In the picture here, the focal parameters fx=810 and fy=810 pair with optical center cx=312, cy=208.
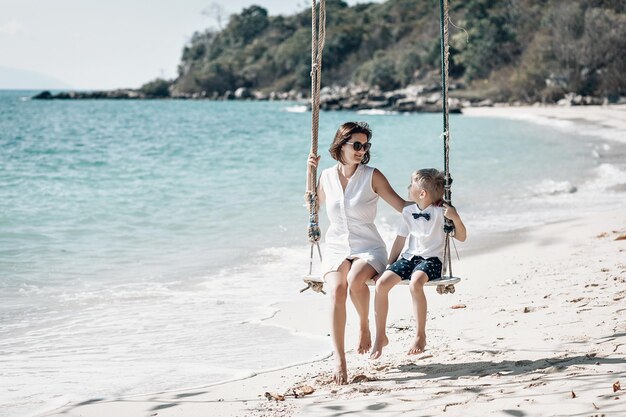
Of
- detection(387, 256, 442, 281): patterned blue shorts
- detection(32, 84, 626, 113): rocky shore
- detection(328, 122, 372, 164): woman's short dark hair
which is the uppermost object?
detection(32, 84, 626, 113): rocky shore

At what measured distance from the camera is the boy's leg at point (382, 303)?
439 centimetres

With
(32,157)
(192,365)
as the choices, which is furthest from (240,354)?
(32,157)

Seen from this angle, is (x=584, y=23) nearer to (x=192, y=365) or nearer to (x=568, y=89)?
(x=568, y=89)

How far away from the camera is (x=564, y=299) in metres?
5.56

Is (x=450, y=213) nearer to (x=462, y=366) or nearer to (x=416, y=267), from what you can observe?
(x=416, y=267)

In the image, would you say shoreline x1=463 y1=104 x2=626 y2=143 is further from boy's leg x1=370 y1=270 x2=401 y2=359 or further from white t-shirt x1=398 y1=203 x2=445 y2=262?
boy's leg x1=370 y1=270 x2=401 y2=359

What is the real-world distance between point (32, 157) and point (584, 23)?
39.3m

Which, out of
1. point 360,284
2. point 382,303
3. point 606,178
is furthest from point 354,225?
point 606,178

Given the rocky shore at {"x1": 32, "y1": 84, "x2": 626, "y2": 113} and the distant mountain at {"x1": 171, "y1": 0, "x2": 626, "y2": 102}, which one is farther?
the distant mountain at {"x1": 171, "y1": 0, "x2": 626, "y2": 102}

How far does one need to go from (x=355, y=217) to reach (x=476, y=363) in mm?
1045

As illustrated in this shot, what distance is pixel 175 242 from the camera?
10.7 meters

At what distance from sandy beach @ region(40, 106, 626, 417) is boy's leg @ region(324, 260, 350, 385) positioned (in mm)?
95

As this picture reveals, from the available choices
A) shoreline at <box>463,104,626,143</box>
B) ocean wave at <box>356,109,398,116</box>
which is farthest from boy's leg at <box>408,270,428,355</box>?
ocean wave at <box>356,109,398,116</box>

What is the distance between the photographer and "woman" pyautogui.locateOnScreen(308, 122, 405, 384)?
4.49 m
